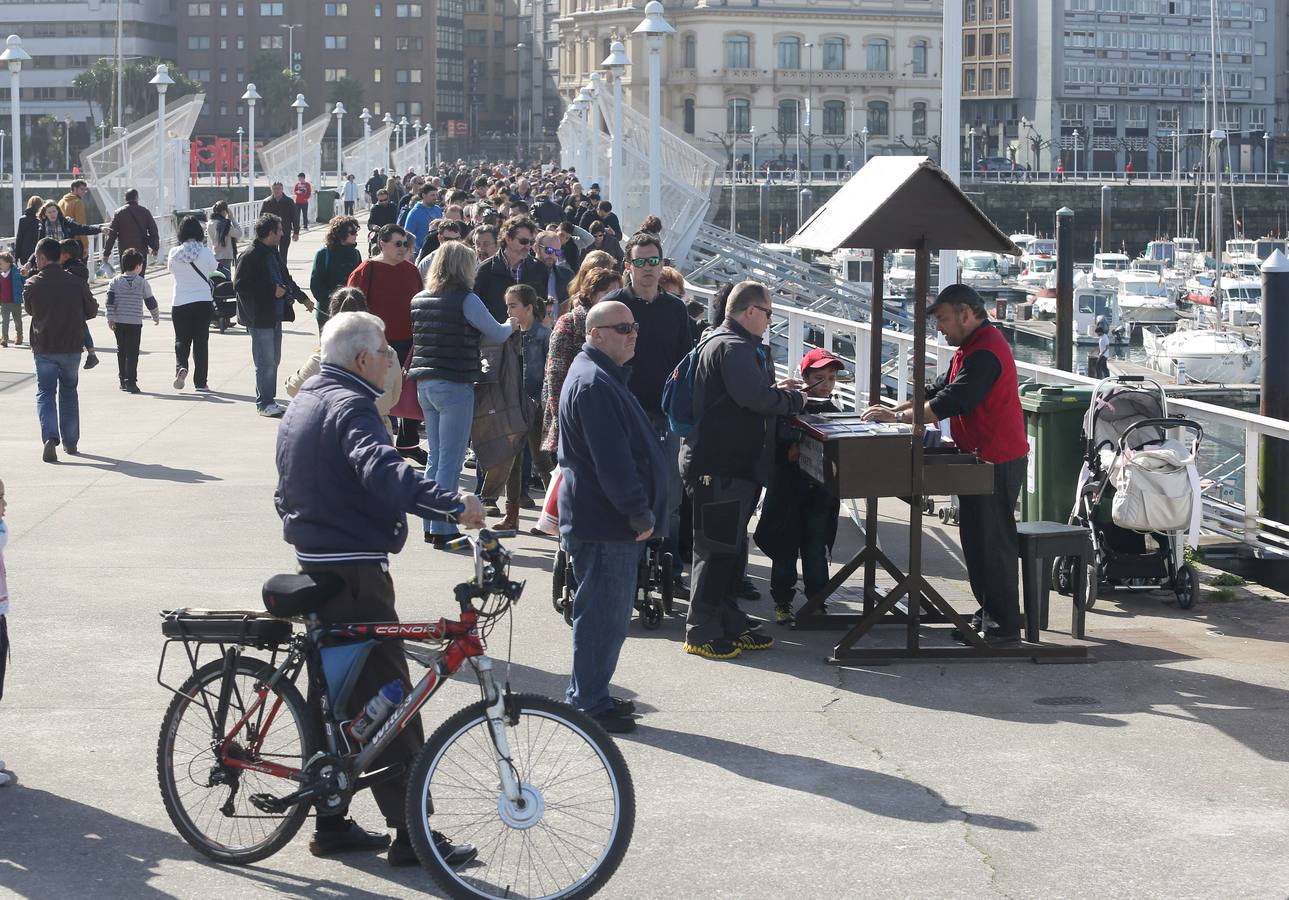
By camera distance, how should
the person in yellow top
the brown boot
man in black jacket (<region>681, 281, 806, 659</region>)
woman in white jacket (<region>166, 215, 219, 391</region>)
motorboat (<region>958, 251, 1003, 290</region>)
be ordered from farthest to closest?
motorboat (<region>958, 251, 1003, 290</region>)
the person in yellow top
woman in white jacket (<region>166, 215, 219, 391</region>)
the brown boot
man in black jacket (<region>681, 281, 806, 659</region>)

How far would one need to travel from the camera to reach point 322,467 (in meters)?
5.49

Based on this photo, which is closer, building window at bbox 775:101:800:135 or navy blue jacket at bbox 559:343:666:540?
navy blue jacket at bbox 559:343:666:540

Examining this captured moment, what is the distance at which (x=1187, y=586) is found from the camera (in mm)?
9430

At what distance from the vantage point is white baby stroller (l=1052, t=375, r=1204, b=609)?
9234mm

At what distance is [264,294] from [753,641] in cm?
871

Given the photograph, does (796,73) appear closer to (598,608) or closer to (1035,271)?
(1035,271)

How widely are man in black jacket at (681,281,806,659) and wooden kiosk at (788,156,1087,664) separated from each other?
32cm

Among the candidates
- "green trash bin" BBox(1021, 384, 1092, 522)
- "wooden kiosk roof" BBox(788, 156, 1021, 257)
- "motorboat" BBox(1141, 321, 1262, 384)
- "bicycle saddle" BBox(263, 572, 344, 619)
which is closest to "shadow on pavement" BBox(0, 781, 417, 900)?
"bicycle saddle" BBox(263, 572, 344, 619)

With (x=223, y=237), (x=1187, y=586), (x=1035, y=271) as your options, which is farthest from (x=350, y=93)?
(x=1187, y=586)

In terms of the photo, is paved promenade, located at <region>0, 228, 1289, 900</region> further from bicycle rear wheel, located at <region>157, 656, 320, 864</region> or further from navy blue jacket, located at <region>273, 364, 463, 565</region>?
navy blue jacket, located at <region>273, 364, 463, 565</region>

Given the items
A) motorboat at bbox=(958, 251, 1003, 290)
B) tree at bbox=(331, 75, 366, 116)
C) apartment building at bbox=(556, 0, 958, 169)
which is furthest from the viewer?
tree at bbox=(331, 75, 366, 116)

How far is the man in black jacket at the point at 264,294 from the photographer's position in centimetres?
1596

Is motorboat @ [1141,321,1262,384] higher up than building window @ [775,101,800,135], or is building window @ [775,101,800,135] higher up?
building window @ [775,101,800,135]

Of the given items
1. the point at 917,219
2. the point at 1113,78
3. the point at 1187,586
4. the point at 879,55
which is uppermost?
the point at 879,55
